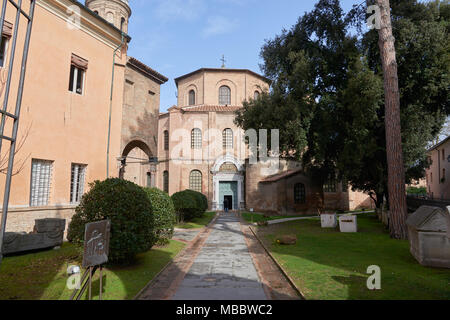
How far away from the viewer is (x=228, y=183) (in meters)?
30.1

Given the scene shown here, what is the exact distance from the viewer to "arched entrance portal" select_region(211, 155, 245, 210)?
2972 cm

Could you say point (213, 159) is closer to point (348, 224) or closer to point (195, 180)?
A: point (195, 180)

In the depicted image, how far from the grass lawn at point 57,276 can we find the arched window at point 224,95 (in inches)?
1012

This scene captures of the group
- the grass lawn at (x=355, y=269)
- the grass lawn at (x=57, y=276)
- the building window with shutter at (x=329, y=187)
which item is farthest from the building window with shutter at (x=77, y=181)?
the building window with shutter at (x=329, y=187)

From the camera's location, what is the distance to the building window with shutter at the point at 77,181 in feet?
37.0

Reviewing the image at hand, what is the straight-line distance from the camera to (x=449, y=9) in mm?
13883

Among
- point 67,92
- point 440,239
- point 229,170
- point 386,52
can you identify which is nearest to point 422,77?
point 386,52

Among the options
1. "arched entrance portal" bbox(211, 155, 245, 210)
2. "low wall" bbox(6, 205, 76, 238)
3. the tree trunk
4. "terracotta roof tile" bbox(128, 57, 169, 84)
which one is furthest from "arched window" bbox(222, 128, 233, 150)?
"low wall" bbox(6, 205, 76, 238)

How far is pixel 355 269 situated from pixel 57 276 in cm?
701

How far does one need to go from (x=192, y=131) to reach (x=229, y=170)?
5.72m

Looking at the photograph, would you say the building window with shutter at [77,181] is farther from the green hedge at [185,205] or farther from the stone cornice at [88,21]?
the green hedge at [185,205]

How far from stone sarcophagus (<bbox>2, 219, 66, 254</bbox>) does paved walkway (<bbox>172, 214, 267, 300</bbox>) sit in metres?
4.68

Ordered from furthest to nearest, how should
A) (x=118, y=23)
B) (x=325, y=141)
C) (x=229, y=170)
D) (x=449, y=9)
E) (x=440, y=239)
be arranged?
(x=229, y=170), (x=118, y=23), (x=325, y=141), (x=449, y=9), (x=440, y=239)
